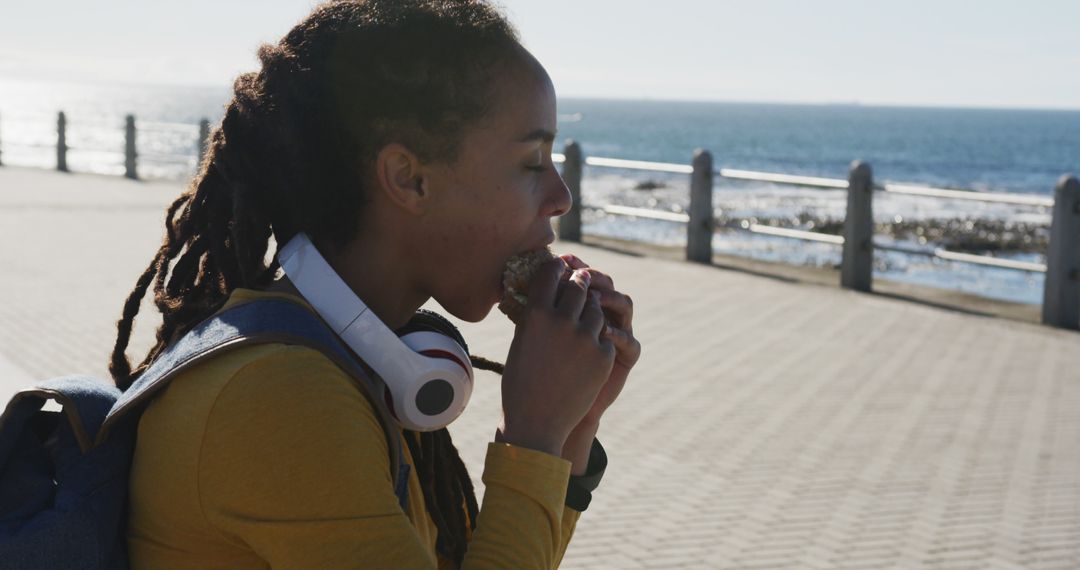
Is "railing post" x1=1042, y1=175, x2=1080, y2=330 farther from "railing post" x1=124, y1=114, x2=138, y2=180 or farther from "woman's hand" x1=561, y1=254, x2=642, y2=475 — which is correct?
"railing post" x1=124, y1=114, x2=138, y2=180

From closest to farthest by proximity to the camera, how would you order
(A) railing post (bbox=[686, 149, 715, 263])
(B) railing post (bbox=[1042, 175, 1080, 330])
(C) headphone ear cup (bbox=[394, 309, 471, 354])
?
(C) headphone ear cup (bbox=[394, 309, 471, 354]) → (B) railing post (bbox=[1042, 175, 1080, 330]) → (A) railing post (bbox=[686, 149, 715, 263])

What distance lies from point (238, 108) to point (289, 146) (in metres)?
0.13

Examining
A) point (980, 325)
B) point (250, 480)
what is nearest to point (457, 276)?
point (250, 480)

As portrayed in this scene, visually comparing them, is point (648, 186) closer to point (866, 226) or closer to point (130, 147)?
point (130, 147)

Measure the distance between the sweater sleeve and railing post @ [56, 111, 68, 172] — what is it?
25240 millimetres

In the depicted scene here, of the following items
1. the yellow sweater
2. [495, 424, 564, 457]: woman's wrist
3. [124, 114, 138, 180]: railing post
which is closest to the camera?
the yellow sweater

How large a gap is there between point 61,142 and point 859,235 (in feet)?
57.8

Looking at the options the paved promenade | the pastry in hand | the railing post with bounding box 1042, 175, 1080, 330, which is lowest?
the paved promenade

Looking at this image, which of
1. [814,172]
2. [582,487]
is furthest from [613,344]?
[814,172]

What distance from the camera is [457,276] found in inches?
70.6

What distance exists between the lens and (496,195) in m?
1.75

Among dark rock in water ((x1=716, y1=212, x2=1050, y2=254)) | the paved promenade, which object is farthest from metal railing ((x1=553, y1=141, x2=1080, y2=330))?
dark rock in water ((x1=716, y1=212, x2=1050, y2=254))

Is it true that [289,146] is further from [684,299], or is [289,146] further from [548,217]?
[684,299]

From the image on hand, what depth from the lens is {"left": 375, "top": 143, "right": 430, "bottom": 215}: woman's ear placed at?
1.70 metres
